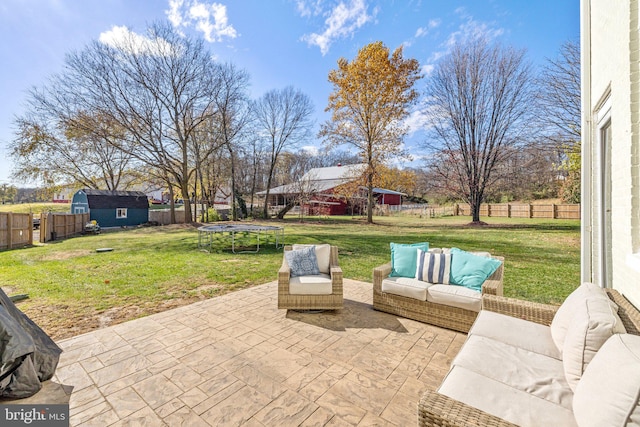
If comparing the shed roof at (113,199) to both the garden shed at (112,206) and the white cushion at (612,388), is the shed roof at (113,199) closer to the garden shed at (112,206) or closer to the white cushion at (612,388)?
the garden shed at (112,206)

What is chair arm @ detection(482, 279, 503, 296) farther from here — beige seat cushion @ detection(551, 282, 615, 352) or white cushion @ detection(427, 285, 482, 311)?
beige seat cushion @ detection(551, 282, 615, 352)

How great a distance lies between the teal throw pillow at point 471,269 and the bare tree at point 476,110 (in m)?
16.8

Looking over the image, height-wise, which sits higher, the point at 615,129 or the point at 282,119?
the point at 282,119

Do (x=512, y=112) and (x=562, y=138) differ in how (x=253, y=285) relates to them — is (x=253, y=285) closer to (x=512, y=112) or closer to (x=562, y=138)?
(x=562, y=138)

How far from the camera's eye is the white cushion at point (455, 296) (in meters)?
3.41

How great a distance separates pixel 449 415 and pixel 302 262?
10.3 feet

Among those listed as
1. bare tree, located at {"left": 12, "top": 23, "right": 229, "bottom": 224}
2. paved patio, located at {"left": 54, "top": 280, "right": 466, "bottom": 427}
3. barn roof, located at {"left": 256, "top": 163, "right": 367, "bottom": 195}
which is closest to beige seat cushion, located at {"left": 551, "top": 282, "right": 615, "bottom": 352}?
paved patio, located at {"left": 54, "top": 280, "right": 466, "bottom": 427}

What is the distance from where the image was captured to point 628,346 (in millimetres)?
1334

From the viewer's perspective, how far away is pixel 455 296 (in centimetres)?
351

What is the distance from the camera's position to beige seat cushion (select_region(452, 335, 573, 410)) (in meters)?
1.70

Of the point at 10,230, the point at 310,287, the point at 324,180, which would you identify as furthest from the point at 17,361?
the point at 324,180

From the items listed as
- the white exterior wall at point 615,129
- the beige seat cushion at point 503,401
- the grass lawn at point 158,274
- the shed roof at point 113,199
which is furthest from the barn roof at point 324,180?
Answer: the beige seat cushion at point 503,401

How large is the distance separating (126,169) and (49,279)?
864 inches

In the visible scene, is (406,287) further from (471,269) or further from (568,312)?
(568,312)
